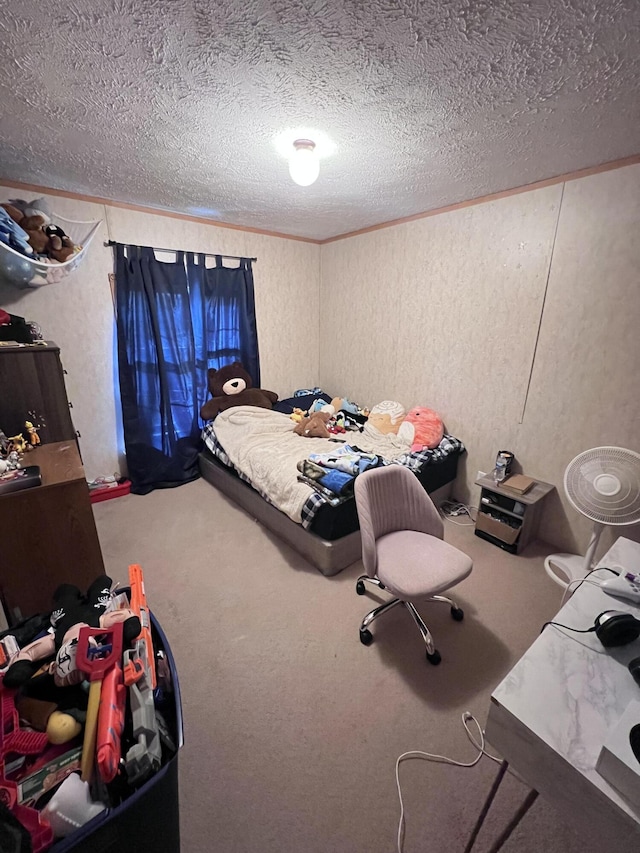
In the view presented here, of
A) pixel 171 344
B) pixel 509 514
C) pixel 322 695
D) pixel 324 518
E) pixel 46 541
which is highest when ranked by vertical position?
pixel 171 344

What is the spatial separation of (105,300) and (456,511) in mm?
3394

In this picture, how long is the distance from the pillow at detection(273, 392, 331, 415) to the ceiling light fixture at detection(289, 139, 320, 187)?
2218mm

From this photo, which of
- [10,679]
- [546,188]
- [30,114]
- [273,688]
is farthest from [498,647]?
[30,114]

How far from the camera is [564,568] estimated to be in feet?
7.39

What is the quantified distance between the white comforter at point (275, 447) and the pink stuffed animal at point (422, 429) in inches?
3.0

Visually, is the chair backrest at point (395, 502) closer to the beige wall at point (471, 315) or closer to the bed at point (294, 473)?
the bed at point (294, 473)

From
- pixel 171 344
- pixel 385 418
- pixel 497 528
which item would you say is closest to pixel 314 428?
pixel 385 418

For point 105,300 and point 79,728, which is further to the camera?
point 105,300

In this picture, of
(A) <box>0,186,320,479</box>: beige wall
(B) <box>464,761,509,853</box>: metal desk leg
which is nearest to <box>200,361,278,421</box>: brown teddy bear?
(A) <box>0,186,320,479</box>: beige wall

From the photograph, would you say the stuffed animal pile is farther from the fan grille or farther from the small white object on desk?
the fan grille

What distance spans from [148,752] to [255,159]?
243cm

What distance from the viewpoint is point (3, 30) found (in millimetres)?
1053

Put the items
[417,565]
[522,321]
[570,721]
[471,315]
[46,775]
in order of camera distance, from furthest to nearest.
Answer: [471,315] → [522,321] → [417,565] → [570,721] → [46,775]

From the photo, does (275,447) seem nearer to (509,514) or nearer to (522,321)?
(509,514)
